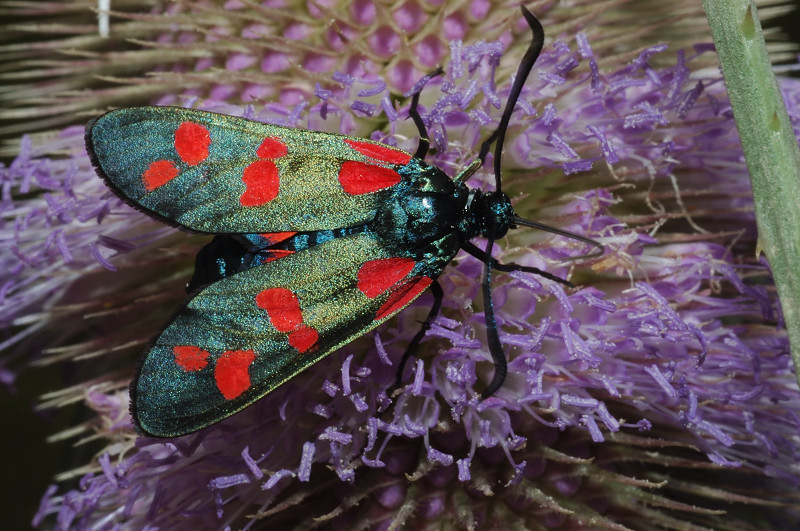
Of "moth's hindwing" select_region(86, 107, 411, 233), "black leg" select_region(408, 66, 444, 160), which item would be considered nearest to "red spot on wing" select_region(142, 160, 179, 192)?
"moth's hindwing" select_region(86, 107, 411, 233)

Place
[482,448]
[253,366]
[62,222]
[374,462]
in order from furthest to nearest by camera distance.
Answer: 1. [62,222]
2. [482,448]
3. [374,462]
4. [253,366]

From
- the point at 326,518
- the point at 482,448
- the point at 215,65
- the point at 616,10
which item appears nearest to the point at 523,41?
the point at 616,10

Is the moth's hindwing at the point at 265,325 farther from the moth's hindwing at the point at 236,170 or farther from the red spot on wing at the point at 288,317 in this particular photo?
the moth's hindwing at the point at 236,170

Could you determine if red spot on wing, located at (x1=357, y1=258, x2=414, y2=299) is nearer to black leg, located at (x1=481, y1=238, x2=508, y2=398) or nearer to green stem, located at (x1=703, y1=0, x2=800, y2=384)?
black leg, located at (x1=481, y1=238, x2=508, y2=398)

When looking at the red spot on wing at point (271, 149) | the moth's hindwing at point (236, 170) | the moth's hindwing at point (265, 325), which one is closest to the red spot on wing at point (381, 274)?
the moth's hindwing at point (265, 325)

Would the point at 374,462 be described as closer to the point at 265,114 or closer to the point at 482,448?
the point at 482,448

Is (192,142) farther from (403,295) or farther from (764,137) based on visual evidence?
(764,137)

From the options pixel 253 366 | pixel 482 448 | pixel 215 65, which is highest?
pixel 215 65
